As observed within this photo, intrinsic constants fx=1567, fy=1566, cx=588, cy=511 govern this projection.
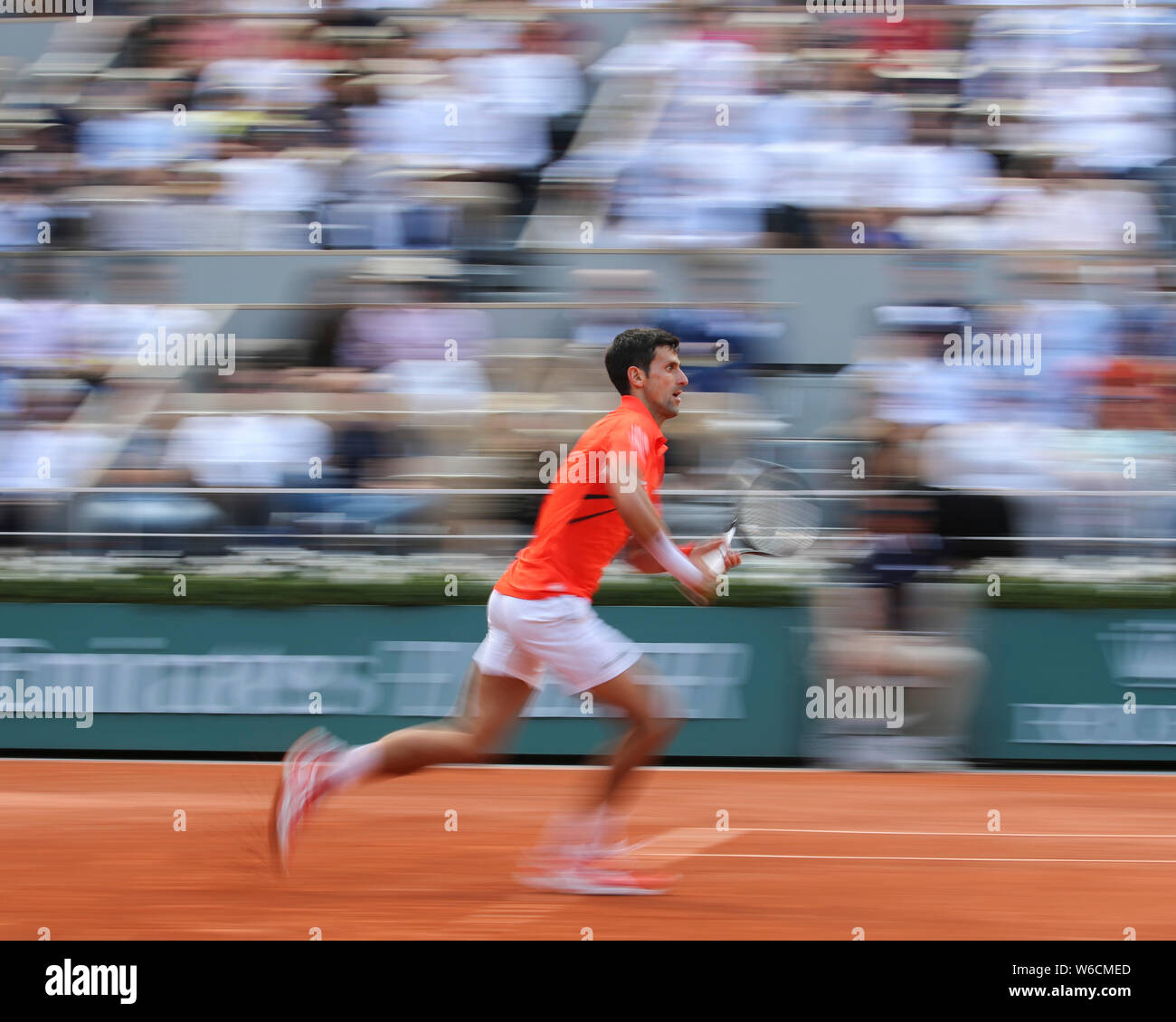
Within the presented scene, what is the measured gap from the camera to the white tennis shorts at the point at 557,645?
5.03 metres

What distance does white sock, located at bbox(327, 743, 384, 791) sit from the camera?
5.11 metres

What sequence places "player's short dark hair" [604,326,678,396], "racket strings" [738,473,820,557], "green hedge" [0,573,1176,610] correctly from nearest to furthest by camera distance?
1. "player's short dark hair" [604,326,678,396]
2. "racket strings" [738,473,820,557]
3. "green hedge" [0,573,1176,610]

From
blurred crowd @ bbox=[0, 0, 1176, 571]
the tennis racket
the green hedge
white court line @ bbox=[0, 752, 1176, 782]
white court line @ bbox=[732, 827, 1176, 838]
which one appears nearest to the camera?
the tennis racket

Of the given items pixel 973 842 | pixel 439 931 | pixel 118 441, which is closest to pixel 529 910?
pixel 439 931

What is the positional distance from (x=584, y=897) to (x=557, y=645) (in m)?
0.94

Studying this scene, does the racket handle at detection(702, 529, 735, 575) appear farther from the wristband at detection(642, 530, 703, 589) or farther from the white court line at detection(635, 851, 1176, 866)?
the white court line at detection(635, 851, 1176, 866)

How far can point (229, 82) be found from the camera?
34.4 feet

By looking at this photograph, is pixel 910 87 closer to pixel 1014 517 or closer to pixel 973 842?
pixel 1014 517

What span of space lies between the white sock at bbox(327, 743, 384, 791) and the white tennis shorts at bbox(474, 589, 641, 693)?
1.49 ft

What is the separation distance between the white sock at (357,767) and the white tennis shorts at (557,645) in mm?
453

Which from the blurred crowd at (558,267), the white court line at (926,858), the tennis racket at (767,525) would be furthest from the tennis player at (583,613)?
the blurred crowd at (558,267)

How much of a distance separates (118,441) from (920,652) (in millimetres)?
4787

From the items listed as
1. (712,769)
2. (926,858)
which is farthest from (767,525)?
(712,769)

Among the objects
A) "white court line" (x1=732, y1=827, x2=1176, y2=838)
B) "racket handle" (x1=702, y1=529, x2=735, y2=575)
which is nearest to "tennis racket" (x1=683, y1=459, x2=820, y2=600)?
"racket handle" (x1=702, y1=529, x2=735, y2=575)
